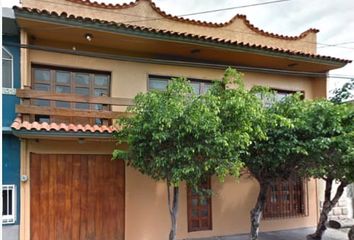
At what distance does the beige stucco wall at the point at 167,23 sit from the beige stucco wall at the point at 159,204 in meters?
3.83

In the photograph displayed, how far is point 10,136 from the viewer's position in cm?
866

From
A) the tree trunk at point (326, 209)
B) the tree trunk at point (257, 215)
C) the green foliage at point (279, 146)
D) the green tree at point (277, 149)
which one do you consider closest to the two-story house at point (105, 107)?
the tree trunk at point (326, 209)

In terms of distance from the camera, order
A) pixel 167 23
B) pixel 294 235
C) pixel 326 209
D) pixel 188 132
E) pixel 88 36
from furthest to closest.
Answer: pixel 294 235
pixel 167 23
pixel 326 209
pixel 88 36
pixel 188 132

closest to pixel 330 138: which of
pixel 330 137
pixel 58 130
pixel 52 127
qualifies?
pixel 330 137

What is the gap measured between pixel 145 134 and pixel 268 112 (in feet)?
10.4

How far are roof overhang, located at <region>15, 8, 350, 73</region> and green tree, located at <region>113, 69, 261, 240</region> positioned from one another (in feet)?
7.81

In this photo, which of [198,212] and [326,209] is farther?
[198,212]

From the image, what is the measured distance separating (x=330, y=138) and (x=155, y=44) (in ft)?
17.2

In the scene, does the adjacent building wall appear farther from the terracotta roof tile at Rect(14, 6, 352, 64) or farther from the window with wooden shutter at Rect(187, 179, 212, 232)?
the window with wooden shutter at Rect(187, 179, 212, 232)

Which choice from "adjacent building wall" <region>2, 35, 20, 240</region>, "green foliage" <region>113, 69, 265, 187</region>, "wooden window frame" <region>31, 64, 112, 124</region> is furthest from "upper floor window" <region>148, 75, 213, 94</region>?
"adjacent building wall" <region>2, 35, 20, 240</region>

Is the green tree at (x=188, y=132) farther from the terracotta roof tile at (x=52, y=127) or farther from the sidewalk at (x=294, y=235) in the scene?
the sidewalk at (x=294, y=235)

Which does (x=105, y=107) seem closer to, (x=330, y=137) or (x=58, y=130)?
(x=58, y=130)

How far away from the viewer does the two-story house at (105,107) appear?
861cm

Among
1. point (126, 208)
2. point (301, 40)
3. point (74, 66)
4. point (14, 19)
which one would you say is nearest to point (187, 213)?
point (126, 208)
